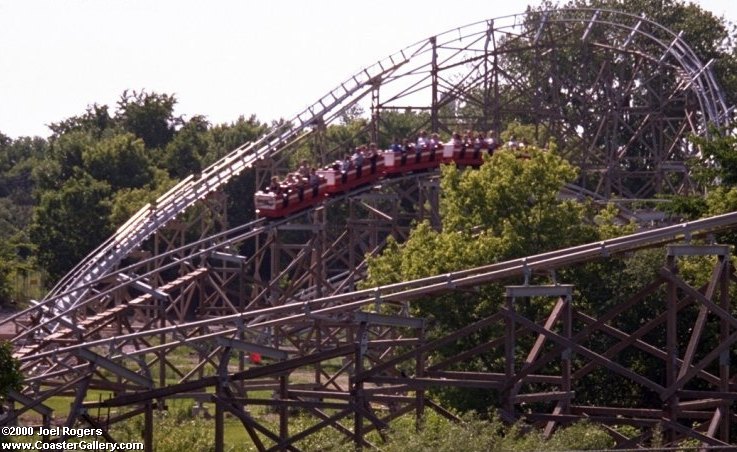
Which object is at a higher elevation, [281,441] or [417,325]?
[417,325]

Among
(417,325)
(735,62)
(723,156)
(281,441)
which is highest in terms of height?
(735,62)

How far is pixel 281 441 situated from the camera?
75.2 ft

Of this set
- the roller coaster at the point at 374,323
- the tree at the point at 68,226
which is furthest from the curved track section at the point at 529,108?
the tree at the point at 68,226

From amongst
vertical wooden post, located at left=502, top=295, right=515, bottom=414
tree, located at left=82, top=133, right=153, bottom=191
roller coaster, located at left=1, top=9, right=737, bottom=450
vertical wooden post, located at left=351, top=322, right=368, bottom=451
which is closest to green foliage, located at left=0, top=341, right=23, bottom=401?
roller coaster, located at left=1, top=9, right=737, bottom=450

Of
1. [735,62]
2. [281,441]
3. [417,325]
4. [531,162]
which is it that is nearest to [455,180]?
[531,162]

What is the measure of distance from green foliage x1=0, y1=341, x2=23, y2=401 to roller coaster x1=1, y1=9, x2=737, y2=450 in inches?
8.9

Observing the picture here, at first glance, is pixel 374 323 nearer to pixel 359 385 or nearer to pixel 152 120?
pixel 359 385

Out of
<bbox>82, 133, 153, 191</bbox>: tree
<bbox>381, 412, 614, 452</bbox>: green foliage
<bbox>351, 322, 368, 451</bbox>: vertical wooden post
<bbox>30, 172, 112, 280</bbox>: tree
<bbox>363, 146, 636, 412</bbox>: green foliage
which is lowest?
<bbox>381, 412, 614, 452</bbox>: green foliage

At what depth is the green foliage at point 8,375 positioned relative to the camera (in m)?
23.6

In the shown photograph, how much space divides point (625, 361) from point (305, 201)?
11538 mm

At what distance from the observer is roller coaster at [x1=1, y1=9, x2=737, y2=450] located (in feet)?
76.1

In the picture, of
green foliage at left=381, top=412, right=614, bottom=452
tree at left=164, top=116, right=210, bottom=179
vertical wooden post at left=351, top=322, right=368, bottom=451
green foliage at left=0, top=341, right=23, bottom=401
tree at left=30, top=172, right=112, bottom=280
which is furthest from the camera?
tree at left=164, top=116, right=210, bottom=179

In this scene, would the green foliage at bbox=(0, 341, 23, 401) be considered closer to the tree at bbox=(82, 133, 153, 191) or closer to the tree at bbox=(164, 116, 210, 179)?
the tree at bbox=(82, 133, 153, 191)

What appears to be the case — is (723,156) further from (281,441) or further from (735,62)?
(735,62)
